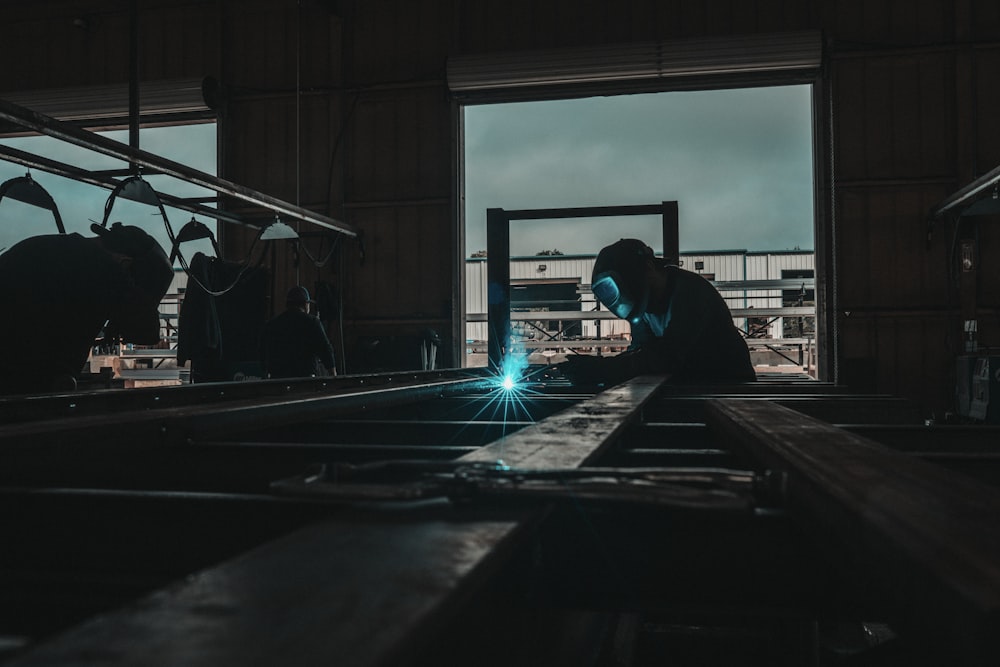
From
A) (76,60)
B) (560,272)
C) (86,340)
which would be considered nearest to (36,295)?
(86,340)

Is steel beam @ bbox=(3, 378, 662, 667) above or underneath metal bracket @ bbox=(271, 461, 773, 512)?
underneath

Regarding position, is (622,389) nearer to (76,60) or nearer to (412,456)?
(412,456)

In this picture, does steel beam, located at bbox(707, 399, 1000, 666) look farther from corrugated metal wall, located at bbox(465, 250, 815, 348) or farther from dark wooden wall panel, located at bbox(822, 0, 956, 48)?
corrugated metal wall, located at bbox(465, 250, 815, 348)

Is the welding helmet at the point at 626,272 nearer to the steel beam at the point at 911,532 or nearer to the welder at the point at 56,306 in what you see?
the welder at the point at 56,306

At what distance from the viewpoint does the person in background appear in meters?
6.36

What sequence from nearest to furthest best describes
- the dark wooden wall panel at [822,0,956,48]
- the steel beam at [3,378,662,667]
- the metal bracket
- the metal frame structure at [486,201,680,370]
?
the steel beam at [3,378,662,667], the metal bracket, the metal frame structure at [486,201,680,370], the dark wooden wall panel at [822,0,956,48]

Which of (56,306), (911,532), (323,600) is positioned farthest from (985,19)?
(323,600)

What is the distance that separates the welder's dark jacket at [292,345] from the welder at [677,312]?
308cm

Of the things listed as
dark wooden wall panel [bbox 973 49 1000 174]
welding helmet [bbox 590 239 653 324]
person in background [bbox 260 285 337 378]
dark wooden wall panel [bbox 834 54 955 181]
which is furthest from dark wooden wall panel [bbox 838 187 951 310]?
person in background [bbox 260 285 337 378]

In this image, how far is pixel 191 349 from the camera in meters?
6.82

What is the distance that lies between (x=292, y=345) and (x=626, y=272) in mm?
3389

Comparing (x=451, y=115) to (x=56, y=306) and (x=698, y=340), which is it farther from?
(x=56, y=306)

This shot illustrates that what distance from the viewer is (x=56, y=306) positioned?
3.61 meters

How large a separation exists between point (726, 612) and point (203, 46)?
35.8 feet
